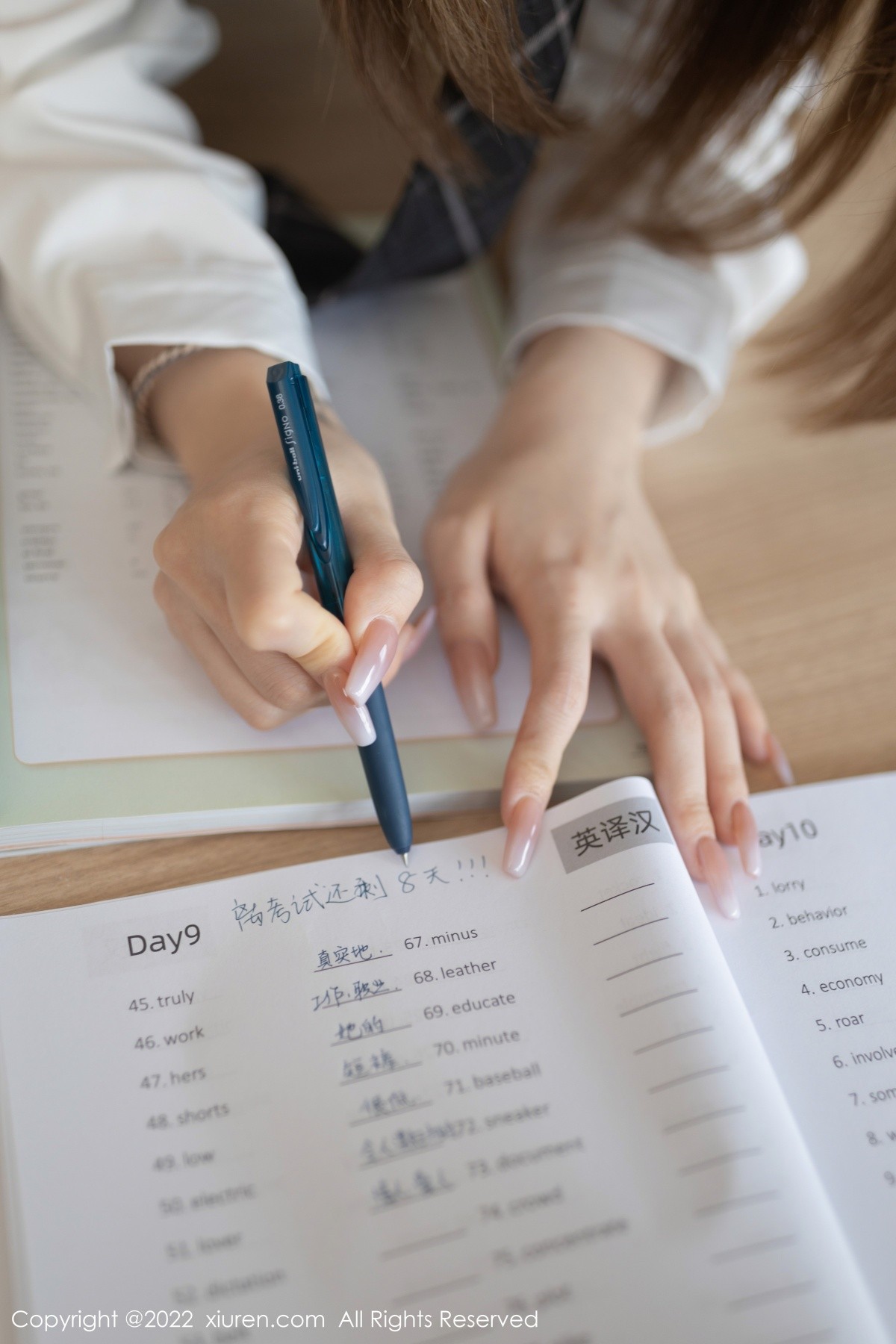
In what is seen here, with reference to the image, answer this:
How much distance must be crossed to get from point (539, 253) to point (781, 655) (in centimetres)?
31

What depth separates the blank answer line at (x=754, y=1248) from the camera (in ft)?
0.89

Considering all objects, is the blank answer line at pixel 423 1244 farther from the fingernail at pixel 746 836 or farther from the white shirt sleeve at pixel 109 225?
the white shirt sleeve at pixel 109 225

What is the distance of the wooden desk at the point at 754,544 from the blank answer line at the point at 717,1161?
15 cm

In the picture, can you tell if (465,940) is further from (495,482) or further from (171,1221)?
(495,482)

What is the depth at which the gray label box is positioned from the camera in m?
0.35

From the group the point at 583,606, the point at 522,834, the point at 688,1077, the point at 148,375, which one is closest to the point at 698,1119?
the point at 688,1077

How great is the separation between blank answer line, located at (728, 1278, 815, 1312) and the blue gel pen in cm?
18

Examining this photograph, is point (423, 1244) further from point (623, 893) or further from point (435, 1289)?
point (623, 893)

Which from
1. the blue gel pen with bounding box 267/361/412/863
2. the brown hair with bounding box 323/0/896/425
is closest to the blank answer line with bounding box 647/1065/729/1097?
the blue gel pen with bounding box 267/361/412/863

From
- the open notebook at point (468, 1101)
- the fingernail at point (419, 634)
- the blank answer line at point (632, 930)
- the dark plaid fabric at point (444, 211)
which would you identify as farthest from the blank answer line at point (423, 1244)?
the dark plaid fabric at point (444, 211)

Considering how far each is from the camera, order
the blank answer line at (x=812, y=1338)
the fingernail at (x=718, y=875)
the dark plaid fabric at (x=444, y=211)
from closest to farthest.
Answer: the blank answer line at (x=812, y=1338), the fingernail at (x=718, y=875), the dark plaid fabric at (x=444, y=211)

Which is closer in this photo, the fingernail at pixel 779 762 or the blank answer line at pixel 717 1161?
the blank answer line at pixel 717 1161

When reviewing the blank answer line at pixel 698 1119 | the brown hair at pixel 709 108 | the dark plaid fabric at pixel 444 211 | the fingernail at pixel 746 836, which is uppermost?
the brown hair at pixel 709 108

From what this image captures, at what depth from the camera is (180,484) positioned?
0.48m
